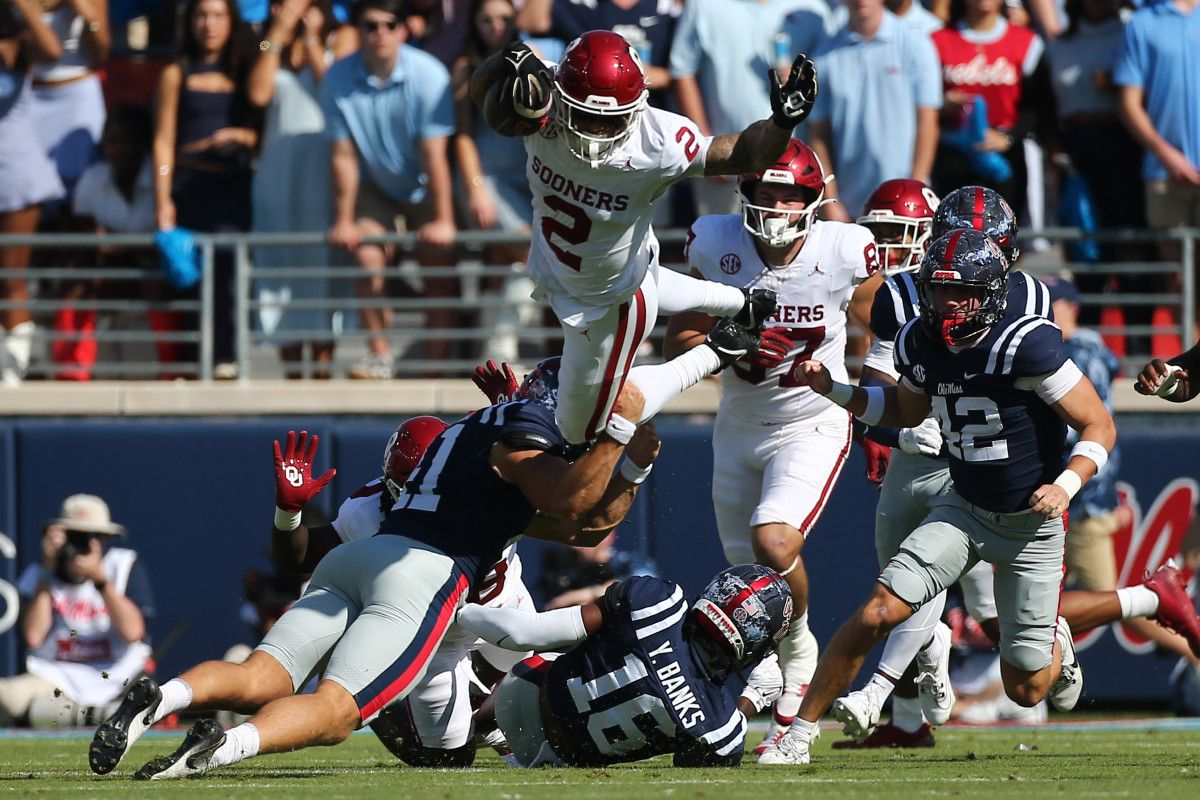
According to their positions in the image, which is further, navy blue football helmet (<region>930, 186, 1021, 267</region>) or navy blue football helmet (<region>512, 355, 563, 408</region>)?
navy blue football helmet (<region>930, 186, 1021, 267</region>)

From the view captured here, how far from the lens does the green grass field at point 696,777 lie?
5051mm

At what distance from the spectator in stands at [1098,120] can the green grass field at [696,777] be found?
3575mm

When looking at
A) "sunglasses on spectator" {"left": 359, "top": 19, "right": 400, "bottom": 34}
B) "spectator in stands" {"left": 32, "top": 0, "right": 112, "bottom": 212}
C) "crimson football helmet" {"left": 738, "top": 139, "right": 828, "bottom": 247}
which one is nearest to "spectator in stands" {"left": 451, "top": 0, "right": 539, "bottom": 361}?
"sunglasses on spectator" {"left": 359, "top": 19, "right": 400, "bottom": 34}

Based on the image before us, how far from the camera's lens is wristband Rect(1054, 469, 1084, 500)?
6.01m

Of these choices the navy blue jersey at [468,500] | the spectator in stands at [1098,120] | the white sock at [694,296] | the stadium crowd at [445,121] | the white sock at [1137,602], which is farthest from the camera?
the spectator in stands at [1098,120]

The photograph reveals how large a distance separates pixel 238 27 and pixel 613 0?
201 cm

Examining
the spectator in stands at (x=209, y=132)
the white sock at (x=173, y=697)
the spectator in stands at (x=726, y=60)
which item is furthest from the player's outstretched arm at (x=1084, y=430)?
the spectator in stands at (x=209, y=132)

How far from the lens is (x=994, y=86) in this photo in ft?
33.1

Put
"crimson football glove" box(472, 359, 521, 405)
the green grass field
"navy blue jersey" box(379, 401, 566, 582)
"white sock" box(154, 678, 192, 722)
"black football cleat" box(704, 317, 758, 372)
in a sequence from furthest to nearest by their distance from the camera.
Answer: "crimson football glove" box(472, 359, 521, 405)
"black football cleat" box(704, 317, 758, 372)
"navy blue jersey" box(379, 401, 566, 582)
"white sock" box(154, 678, 192, 722)
the green grass field

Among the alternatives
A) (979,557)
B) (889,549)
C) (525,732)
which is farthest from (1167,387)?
(525,732)

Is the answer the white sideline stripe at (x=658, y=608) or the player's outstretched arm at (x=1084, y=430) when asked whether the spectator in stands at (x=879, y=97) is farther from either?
the white sideline stripe at (x=658, y=608)

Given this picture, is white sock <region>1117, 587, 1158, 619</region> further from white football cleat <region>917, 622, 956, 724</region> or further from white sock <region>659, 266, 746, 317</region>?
white sock <region>659, 266, 746, 317</region>

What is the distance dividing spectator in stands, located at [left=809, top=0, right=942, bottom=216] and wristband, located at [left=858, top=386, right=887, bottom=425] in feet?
11.2

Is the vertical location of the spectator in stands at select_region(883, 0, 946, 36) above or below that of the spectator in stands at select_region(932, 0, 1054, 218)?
above
